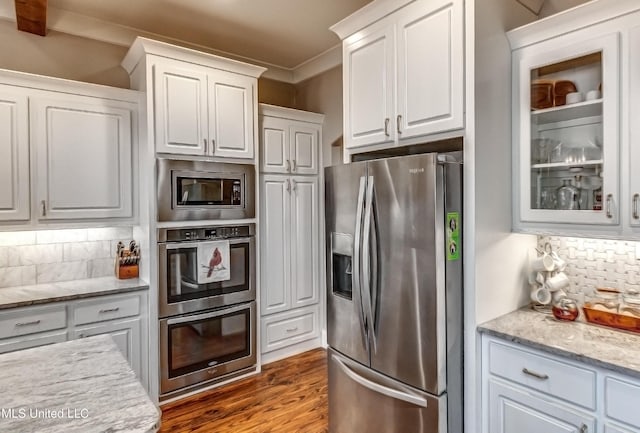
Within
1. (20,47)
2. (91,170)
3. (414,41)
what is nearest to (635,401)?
(414,41)

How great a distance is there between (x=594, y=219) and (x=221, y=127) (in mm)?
2517

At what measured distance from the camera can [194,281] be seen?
9.70ft

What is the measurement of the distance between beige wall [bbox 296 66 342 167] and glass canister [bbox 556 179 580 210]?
7.31 feet

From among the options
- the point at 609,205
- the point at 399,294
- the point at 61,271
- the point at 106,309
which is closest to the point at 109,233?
Result: the point at 61,271

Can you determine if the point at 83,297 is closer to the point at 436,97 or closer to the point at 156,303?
the point at 156,303

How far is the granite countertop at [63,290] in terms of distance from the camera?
243cm

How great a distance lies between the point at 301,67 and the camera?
4117 millimetres

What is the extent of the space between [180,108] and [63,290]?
1529 mm

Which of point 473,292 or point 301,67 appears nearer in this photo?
point 473,292

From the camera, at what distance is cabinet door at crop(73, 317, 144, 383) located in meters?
2.68

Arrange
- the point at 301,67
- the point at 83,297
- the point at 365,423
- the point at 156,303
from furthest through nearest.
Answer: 1. the point at 301,67
2. the point at 156,303
3. the point at 83,297
4. the point at 365,423

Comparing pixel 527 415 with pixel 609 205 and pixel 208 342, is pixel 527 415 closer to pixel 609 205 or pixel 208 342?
pixel 609 205

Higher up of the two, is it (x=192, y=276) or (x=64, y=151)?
(x=64, y=151)

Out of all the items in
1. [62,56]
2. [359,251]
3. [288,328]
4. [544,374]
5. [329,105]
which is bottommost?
[288,328]
